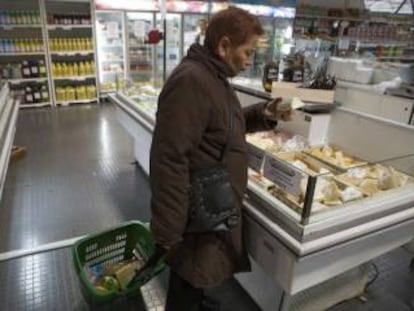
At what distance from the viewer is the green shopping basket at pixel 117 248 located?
1925 mm

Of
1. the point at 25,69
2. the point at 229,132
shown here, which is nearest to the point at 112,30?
the point at 25,69

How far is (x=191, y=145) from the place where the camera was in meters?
1.25

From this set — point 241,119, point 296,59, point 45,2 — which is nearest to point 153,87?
point 296,59

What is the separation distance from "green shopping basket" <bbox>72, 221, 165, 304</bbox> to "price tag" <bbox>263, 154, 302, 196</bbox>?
0.88 m

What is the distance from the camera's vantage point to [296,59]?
7.85 ft

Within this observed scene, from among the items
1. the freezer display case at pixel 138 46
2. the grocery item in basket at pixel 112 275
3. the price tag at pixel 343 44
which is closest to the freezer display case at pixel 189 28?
the freezer display case at pixel 138 46

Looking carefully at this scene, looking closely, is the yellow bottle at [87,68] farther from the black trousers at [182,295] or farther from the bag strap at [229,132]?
the bag strap at [229,132]

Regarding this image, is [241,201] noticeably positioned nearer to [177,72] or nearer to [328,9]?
[177,72]

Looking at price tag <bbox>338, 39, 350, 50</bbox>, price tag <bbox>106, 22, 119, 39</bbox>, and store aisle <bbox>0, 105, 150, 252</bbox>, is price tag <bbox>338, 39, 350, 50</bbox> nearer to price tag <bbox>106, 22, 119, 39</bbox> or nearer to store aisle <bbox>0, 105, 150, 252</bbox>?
store aisle <bbox>0, 105, 150, 252</bbox>

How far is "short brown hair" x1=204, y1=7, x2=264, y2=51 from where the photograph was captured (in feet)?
4.09

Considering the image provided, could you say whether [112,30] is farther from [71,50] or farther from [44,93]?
[44,93]

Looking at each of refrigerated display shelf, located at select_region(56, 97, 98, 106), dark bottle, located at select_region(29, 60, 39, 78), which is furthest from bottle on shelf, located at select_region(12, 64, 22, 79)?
refrigerated display shelf, located at select_region(56, 97, 98, 106)

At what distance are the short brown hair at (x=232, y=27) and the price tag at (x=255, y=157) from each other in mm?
474

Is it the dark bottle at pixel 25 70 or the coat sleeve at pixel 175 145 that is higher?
the coat sleeve at pixel 175 145
